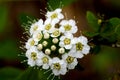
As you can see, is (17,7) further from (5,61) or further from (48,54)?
(48,54)

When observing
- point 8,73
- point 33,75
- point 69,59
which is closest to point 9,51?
point 8,73

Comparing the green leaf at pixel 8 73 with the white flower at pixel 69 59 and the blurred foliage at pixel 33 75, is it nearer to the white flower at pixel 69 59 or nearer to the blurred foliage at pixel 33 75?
the blurred foliage at pixel 33 75

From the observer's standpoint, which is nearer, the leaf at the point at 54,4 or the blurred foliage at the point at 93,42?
the blurred foliage at the point at 93,42

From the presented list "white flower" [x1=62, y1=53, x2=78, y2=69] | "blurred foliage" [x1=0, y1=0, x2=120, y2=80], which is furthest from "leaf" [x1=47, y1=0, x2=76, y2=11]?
"white flower" [x1=62, y1=53, x2=78, y2=69]

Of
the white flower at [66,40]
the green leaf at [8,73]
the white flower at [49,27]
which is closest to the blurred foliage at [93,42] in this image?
the green leaf at [8,73]

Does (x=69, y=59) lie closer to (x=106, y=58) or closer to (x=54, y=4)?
(x=54, y=4)

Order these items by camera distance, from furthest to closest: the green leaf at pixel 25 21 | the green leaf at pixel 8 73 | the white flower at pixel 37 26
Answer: the green leaf at pixel 8 73 → the green leaf at pixel 25 21 → the white flower at pixel 37 26

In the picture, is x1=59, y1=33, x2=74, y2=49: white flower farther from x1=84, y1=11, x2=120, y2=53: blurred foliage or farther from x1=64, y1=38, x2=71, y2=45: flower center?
x1=84, y1=11, x2=120, y2=53: blurred foliage
